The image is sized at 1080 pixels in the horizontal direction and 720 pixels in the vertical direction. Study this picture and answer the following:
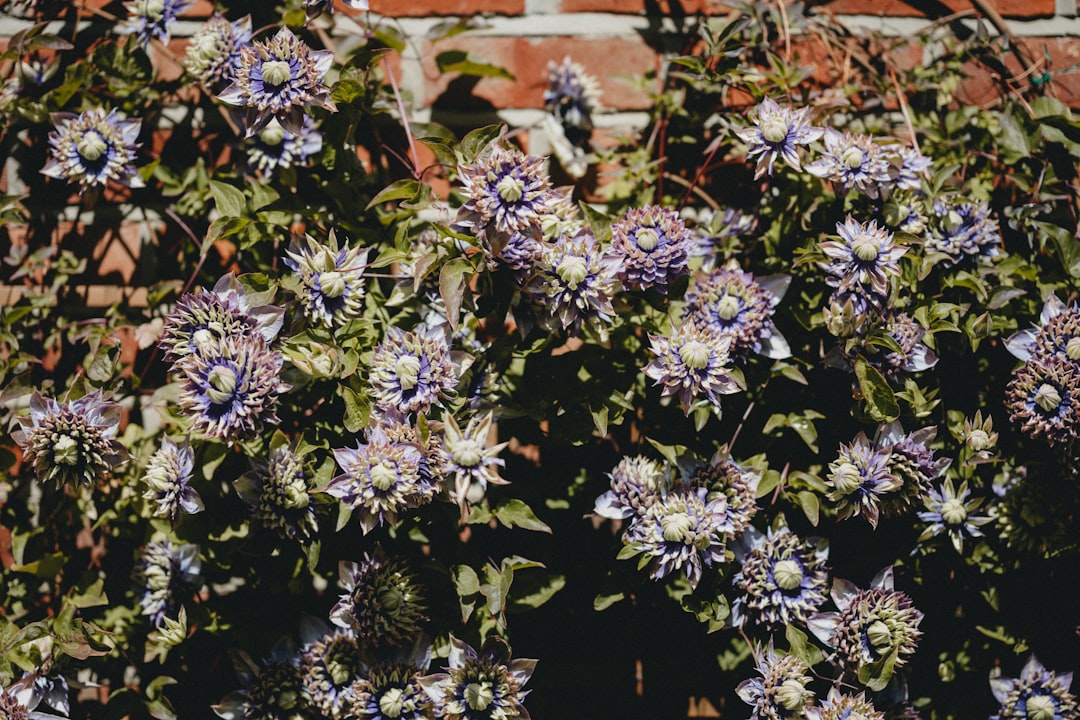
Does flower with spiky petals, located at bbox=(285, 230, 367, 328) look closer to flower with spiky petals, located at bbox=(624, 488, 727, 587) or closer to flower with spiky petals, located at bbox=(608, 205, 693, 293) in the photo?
flower with spiky petals, located at bbox=(608, 205, 693, 293)

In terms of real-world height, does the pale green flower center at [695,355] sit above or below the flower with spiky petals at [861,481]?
above

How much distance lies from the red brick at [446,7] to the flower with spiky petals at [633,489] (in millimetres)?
695

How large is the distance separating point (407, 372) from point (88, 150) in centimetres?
54

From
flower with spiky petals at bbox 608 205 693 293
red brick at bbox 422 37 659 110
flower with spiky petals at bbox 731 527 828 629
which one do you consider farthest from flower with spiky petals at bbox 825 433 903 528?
red brick at bbox 422 37 659 110

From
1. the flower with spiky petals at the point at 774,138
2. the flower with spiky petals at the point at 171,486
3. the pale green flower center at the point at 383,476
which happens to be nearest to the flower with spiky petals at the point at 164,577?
the flower with spiky petals at the point at 171,486

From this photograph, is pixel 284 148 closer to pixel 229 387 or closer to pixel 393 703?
pixel 229 387

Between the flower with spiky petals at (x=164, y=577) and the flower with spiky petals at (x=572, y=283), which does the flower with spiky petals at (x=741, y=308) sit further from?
the flower with spiky petals at (x=164, y=577)

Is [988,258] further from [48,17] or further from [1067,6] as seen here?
[48,17]

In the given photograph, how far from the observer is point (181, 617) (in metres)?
0.92

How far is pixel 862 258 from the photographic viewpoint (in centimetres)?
85

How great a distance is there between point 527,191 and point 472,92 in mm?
406

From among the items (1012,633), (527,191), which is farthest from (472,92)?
(1012,633)

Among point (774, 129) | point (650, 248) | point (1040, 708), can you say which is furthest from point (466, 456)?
point (1040, 708)

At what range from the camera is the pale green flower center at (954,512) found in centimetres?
92
